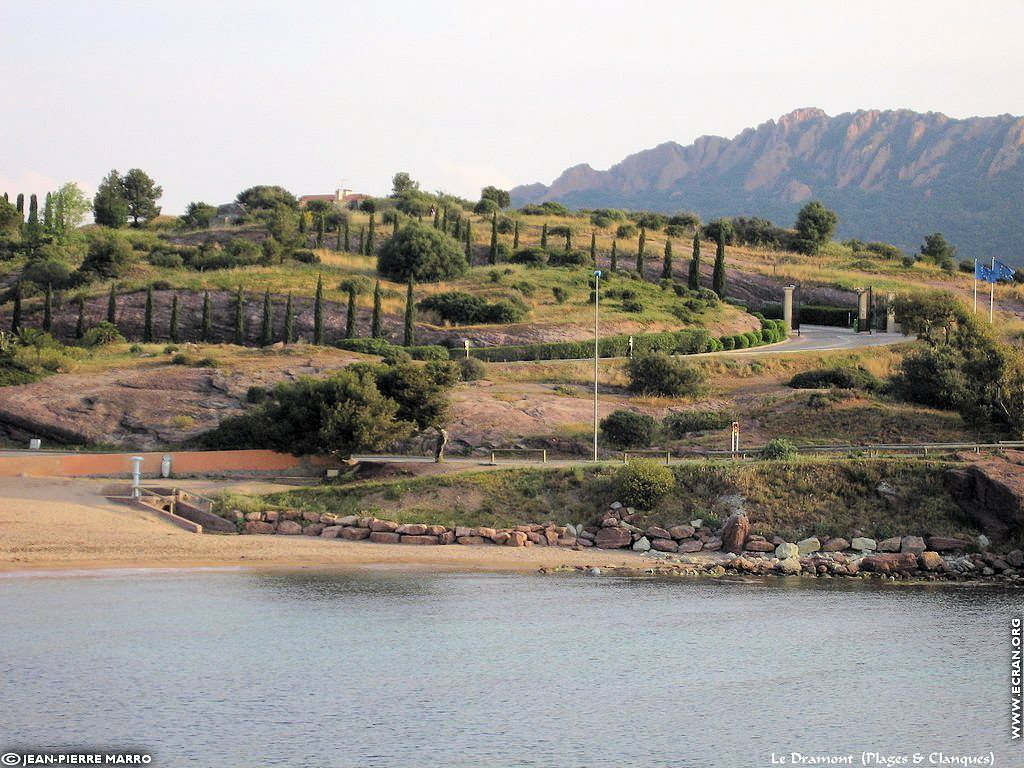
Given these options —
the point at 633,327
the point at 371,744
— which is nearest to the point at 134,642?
the point at 371,744

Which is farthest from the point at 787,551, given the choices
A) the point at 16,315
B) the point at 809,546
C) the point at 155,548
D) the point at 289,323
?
the point at 16,315

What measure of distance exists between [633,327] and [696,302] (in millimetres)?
11001

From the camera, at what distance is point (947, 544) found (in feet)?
120

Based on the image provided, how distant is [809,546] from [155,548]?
20020 millimetres

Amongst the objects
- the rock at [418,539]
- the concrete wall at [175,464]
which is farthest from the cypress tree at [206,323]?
the rock at [418,539]

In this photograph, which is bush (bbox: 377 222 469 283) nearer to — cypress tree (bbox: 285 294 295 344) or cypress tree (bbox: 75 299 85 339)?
cypress tree (bbox: 285 294 295 344)

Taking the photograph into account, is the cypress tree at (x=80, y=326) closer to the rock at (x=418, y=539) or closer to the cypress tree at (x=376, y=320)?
the cypress tree at (x=376, y=320)

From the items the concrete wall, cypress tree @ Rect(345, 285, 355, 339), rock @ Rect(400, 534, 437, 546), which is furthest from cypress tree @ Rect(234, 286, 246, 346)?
rock @ Rect(400, 534, 437, 546)

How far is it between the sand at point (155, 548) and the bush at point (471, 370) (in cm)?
2251

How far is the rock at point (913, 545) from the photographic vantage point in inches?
1427

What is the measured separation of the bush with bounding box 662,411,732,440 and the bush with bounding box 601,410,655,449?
4.80ft

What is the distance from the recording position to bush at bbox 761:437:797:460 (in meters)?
42.7

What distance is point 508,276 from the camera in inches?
3423

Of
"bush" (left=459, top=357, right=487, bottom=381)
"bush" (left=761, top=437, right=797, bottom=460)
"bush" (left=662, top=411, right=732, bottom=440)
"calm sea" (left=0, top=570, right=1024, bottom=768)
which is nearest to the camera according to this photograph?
"calm sea" (left=0, top=570, right=1024, bottom=768)
